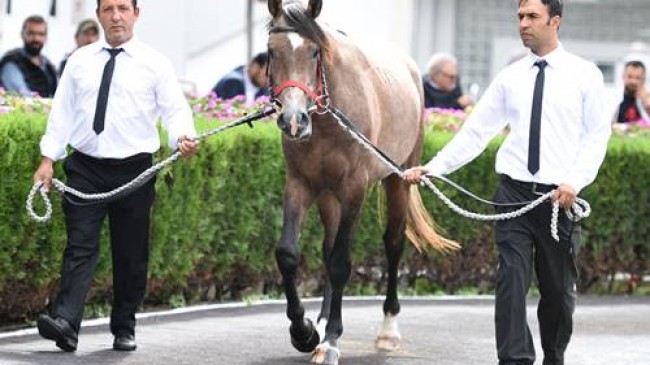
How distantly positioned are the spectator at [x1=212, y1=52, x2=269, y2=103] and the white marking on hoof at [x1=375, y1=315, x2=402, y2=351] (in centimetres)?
583

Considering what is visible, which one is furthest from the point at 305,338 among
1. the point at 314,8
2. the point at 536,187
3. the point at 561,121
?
the point at 561,121

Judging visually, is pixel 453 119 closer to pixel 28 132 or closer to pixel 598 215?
pixel 598 215

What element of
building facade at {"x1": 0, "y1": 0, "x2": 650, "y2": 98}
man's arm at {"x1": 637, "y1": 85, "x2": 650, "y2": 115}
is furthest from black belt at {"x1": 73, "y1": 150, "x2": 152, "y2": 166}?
building facade at {"x1": 0, "y1": 0, "x2": 650, "y2": 98}

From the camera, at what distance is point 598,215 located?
15.7 meters

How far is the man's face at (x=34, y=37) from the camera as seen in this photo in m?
16.1

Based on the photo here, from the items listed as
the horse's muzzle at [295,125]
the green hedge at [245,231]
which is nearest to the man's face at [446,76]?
Answer: the green hedge at [245,231]

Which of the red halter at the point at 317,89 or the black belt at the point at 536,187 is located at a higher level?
the red halter at the point at 317,89

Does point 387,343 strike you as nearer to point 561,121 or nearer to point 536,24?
point 561,121

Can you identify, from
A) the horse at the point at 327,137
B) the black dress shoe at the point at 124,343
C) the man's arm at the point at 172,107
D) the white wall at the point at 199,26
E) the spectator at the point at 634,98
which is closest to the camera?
the horse at the point at 327,137

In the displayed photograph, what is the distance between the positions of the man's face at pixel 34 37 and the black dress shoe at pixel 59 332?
6425 millimetres

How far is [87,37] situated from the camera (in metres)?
16.4

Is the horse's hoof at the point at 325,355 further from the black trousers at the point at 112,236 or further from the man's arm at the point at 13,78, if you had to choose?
the man's arm at the point at 13,78

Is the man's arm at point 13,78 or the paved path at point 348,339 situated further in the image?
the man's arm at point 13,78

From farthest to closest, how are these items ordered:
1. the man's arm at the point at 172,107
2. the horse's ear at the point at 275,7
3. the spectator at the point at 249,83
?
the spectator at the point at 249,83, the man's arm at the point at 172,107, the horse's ear at the point at 275,7
